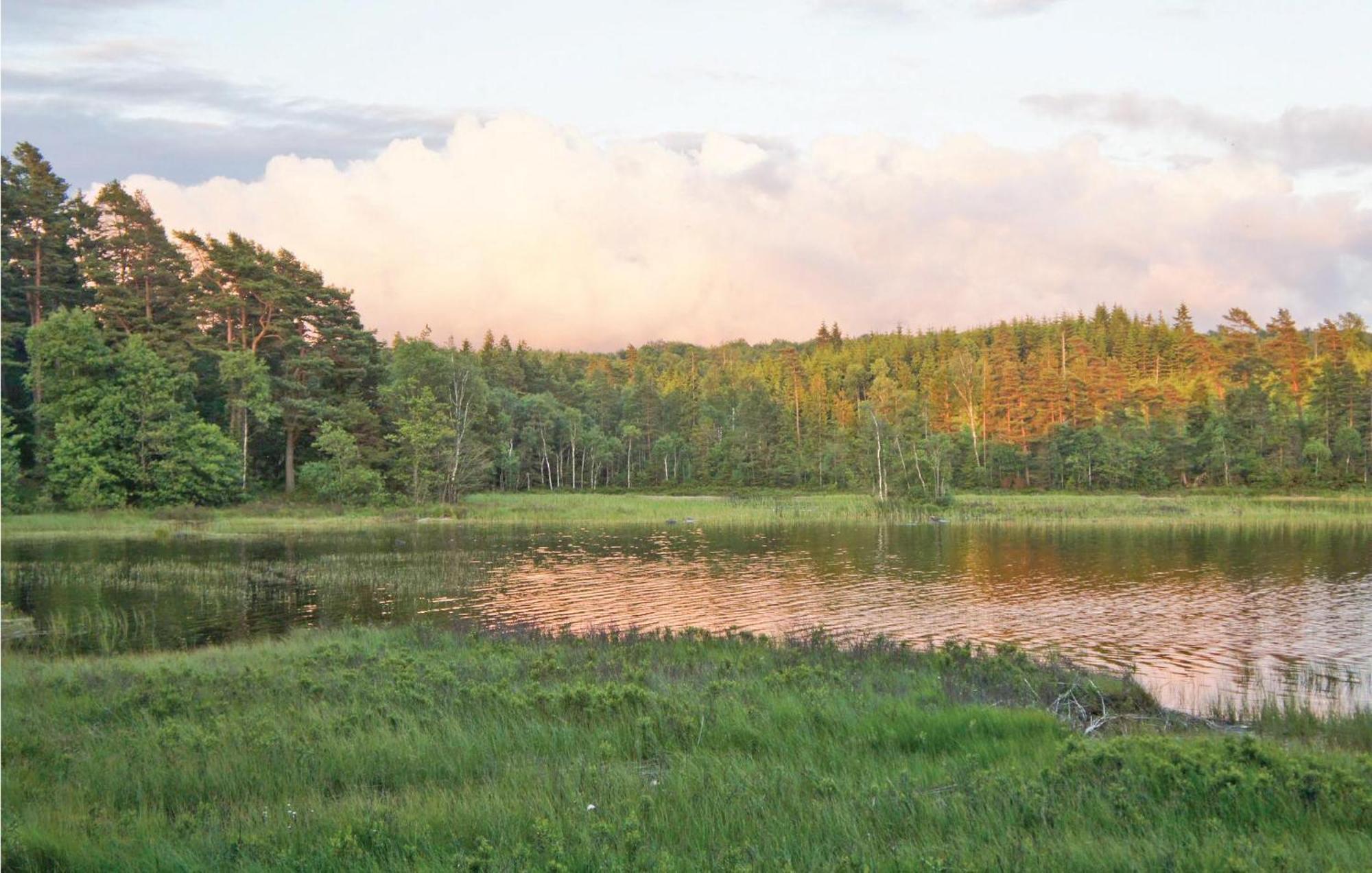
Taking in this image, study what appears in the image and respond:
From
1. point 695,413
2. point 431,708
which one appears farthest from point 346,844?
point 695,413

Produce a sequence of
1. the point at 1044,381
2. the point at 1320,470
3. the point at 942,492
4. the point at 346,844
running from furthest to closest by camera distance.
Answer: the point at 1044,381 → the point at 1320,470 → the point at 942,492 → the point at 346,844

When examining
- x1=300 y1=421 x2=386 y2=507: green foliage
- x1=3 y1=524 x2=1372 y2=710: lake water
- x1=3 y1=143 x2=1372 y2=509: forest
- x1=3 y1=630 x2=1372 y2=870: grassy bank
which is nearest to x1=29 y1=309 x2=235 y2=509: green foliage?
x1=3 y1=143 x2=1372 y2=509: forest

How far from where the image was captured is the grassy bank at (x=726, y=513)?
2032 inches

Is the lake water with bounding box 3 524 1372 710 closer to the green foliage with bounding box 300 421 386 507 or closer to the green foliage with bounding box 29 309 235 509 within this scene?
the green foliage with bounding box 29 309 235 509

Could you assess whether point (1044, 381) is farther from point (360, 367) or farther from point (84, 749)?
point (84, 749)

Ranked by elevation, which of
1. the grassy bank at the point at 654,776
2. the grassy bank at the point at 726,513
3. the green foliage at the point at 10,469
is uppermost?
the green foliage at the point at 10,469

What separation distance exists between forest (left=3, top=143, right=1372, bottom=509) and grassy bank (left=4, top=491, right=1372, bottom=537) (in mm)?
3678

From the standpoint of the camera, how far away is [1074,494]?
279ft

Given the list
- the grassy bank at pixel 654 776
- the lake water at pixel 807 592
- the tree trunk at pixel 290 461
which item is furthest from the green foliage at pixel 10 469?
the grassy bank at pixel 654 776

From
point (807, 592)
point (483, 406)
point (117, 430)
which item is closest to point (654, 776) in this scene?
point (807, 592)

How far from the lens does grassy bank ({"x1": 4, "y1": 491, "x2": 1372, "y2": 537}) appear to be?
51625 millimetres

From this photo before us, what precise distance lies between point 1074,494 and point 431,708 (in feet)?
275

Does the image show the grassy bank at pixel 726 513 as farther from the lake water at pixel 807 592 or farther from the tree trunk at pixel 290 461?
the lake water at pixel 807 592

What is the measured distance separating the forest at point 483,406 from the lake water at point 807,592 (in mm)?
16707
